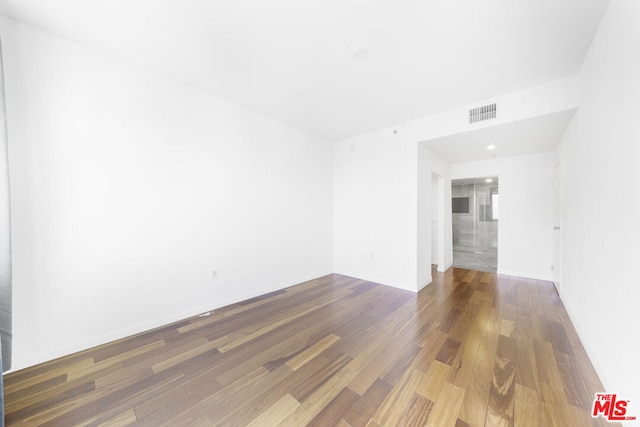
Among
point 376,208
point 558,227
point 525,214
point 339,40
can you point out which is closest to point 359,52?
point 339,40

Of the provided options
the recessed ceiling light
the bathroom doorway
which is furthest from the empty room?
the bathroom doorway

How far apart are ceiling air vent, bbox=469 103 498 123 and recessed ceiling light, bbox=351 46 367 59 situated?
1.77 m

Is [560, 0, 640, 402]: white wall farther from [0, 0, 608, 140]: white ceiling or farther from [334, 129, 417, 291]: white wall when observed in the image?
[334, 129, 417, 291]: white wall

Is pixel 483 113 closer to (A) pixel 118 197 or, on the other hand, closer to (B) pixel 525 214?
(B) pixel 525 214

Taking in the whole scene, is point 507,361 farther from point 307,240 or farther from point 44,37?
point 44,37

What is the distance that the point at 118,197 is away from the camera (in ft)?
7.08

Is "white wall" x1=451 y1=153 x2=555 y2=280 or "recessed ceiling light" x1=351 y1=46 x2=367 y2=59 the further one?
"white wall" x1=451 y1=153 x2=555 y2=280

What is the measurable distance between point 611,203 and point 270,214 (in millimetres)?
3372

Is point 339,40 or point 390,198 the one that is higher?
point 339,40

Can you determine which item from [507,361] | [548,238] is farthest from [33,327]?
[548,238]

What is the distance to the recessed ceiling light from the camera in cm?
197

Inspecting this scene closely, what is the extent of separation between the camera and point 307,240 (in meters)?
4.04

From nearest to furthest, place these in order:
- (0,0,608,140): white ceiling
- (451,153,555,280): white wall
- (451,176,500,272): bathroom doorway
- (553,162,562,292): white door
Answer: (0,0,608,140): white ceiling
(553,162,562,292): white door
(451,153,555,280): white wall
(451,176,500,272): bathroom doorway

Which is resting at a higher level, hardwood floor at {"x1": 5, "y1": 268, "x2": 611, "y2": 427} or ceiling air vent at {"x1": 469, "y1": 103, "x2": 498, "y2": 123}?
ceiling air vent at {"x1": 469, "y1": 103, "x2": 498, "y2": 123}
